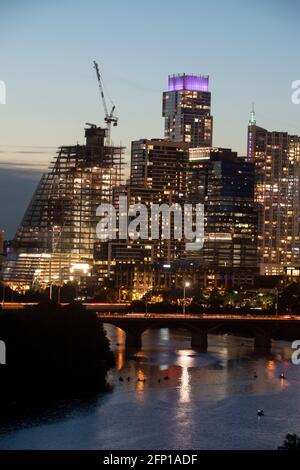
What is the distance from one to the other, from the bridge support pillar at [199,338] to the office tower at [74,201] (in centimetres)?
5571

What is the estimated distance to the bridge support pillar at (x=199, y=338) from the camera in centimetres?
5666

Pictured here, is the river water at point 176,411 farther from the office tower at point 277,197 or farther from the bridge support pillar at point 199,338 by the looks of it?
the office tower at point 277,197

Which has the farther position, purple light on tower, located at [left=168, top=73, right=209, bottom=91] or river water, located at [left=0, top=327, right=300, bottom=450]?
purple light on tower, located at [left=168, top=73, right=209, bottom=91]

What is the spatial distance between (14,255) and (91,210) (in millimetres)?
9494

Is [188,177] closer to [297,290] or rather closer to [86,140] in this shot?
Result: [86,140]

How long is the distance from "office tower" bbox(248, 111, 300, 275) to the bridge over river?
255ft

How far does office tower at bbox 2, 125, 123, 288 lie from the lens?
113 metres

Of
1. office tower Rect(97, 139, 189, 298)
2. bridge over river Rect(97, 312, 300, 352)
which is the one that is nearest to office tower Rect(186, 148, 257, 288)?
office tower Rect(97, 139, 189, 298)

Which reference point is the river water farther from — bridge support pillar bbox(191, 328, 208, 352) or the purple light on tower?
the purple light on tower

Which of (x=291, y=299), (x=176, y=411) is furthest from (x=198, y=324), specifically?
(x=291, y=299)

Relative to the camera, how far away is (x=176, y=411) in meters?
34.1

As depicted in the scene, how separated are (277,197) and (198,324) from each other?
82715 mm

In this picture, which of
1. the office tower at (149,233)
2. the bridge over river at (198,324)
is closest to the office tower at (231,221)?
the office tower at (149,233)

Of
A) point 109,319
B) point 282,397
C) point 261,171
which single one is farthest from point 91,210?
point 282,397
